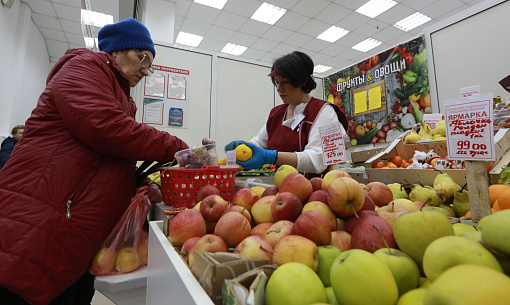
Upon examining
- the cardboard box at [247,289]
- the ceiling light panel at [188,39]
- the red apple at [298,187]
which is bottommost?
the cardboard box at [247,289]

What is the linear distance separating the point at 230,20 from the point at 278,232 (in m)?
6.48

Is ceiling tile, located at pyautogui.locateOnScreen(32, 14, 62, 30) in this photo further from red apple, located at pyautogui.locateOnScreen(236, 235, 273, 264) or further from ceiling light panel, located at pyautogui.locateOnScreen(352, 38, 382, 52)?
ceiling light panel, located at pyautogui.locateOnScreen(352, 38, 382, 52)

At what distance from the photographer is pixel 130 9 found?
4215mm

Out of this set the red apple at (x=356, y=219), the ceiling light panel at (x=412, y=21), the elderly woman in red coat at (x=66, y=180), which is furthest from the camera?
the ceiling light panel at (x=412, y=21)

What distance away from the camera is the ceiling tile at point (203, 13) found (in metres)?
5.57

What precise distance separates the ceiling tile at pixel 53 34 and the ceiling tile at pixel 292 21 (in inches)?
234

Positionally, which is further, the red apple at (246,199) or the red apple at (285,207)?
the red apple at (246,199)

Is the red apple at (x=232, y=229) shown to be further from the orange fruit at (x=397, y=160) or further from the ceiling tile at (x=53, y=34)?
the ceiling tile at (x=53, y=34)

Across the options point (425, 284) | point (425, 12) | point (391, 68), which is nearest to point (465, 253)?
point (425, 284)

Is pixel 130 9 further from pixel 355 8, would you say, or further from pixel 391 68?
pixel 355 8

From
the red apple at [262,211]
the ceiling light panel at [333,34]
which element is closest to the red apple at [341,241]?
the red apple at [262,211]

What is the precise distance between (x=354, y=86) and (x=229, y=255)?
3.22m

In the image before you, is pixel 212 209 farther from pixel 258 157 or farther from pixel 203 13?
pixel 203 13

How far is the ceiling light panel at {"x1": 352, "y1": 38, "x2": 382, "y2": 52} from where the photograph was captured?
24.3ft
